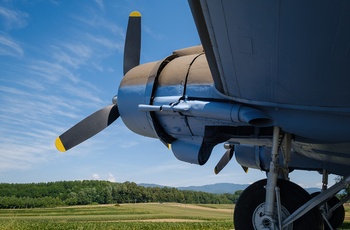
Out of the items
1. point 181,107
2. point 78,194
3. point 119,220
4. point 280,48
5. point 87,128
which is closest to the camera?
point 280,48

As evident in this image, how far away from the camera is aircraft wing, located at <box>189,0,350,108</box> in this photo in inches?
152

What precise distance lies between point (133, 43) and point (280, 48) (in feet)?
19.9

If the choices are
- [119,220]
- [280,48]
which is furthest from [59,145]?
[119,220]

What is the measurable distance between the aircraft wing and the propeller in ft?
12.5

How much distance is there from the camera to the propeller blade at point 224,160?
15536 mm

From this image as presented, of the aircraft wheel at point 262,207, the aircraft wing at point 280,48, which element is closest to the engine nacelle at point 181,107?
the aircraft wing at point 280,48

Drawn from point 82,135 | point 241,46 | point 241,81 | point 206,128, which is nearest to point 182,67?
point 206,128

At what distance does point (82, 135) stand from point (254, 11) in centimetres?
571

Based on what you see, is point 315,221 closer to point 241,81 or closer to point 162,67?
point 241,81

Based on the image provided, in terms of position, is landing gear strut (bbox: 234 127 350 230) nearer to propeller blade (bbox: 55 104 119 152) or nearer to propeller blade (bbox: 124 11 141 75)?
propeller blade (bbox: 55 104 119 152)

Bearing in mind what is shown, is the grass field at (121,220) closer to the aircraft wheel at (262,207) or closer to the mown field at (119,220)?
the mown field at (119,220)

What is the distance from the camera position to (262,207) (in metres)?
6.50

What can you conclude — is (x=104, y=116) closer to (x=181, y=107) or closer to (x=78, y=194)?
(x=181, y=107)

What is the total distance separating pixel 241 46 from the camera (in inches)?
188
